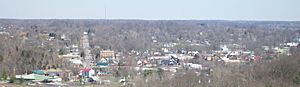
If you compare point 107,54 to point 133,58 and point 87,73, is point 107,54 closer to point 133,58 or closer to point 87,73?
point 133,58

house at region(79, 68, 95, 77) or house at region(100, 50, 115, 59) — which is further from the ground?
house at region(79, 68, 95, 77)

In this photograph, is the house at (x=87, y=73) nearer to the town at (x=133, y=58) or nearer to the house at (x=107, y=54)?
the town at (x=133, y=58)

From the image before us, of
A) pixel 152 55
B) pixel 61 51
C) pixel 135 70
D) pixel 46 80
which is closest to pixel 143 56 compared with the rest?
pixel 152 55

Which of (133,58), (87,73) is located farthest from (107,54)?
(87,73)

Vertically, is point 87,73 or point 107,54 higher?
point 87,73

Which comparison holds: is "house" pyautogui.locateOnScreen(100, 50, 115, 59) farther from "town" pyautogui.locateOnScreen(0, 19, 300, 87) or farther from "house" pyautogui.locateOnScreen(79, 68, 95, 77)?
"house" pyautogui.locateOnScreen(79, 68, 95, 77)

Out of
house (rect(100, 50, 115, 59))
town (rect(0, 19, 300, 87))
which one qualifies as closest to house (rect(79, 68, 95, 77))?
town (rect(0, 19, 300, 87))

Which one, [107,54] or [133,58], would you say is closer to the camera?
[133,58]

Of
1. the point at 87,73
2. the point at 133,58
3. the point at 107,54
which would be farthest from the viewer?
the point at 107,54

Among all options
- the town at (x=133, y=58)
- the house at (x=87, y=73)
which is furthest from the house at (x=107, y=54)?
the house at (x=87, y=73)
